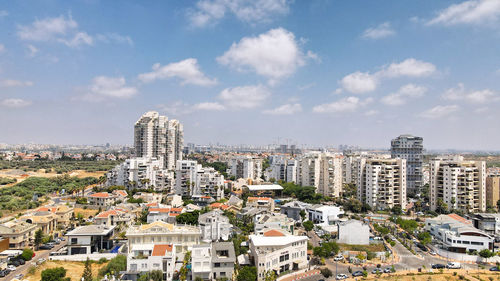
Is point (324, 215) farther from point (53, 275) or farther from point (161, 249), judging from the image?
point (53, 275)

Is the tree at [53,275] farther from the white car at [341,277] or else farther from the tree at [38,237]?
the white car at [341,277]

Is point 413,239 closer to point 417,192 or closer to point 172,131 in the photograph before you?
point 417,192

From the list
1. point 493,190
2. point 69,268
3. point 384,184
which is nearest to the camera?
point 69,268

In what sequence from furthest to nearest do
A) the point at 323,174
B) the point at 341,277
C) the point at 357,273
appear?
1. the point at 323,174
2. the point at 357,273
3. the point at 341,277

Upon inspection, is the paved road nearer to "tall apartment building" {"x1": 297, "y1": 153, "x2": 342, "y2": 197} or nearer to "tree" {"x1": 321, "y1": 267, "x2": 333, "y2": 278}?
"tree" {"x1": 321, "y1": 267, "x2": 333, "y2": 278}

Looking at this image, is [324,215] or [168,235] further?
[324,215]

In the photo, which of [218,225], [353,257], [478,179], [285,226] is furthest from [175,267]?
[478,179]

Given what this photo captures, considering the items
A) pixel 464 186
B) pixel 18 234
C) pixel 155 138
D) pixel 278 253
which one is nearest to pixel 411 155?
pixel 464 186

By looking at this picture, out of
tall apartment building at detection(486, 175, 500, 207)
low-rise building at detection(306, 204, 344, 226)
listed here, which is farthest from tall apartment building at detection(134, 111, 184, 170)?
tall apartment building at detection(486, 175, 500, 207)
